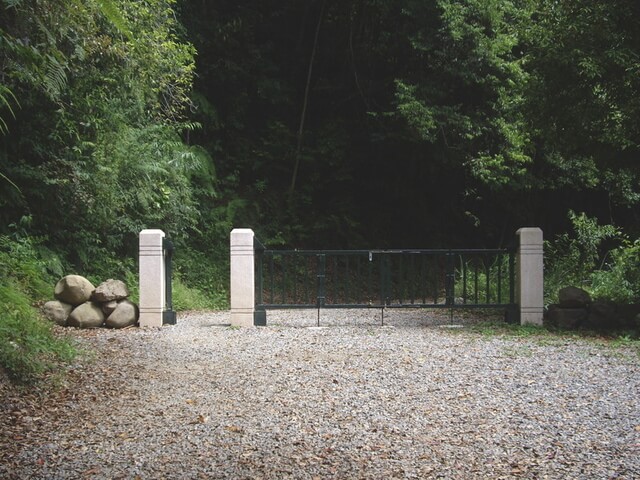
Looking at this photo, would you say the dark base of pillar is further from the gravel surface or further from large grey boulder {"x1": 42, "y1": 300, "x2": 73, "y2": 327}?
the gravel surface

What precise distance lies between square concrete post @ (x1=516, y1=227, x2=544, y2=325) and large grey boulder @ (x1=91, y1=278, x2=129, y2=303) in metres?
5.70

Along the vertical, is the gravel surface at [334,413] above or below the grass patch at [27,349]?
below

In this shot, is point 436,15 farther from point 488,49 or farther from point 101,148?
point 101,148

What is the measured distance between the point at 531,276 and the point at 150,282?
5.40 meters

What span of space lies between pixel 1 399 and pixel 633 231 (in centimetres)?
1602

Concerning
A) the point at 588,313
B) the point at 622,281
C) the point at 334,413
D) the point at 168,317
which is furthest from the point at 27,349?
the point at 622,281

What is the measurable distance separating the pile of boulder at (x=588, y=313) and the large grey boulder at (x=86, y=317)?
6356 mm

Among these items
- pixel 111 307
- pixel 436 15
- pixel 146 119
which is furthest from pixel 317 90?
pixel 111 307

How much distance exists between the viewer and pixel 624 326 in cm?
842

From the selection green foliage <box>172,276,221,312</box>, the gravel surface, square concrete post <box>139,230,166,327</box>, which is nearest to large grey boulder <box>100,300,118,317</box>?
square concrete post <box>139,230,166,327</box>

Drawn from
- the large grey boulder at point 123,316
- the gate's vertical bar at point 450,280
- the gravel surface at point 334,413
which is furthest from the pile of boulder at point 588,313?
the large grey boulder at point 123,316

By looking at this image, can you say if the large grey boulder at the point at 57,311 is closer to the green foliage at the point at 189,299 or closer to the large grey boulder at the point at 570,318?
the green foliage at the point at 189,299

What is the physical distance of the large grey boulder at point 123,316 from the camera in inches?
333

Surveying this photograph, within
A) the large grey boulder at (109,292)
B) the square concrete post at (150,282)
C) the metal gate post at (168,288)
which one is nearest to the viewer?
the large grey boulder at (109,292)
